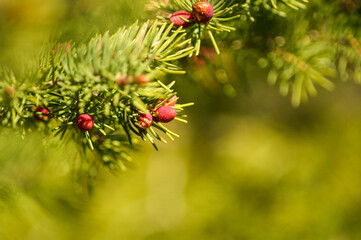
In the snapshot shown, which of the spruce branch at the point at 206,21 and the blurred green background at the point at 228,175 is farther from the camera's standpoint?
the blurred green background at the point at 228,175

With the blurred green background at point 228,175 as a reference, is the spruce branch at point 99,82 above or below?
below

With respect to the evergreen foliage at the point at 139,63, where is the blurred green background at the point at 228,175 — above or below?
above

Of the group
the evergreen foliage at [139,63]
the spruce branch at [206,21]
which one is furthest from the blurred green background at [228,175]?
the spruce branch at [206,21]

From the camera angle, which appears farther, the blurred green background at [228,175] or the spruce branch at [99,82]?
the blurred green background at [228,175]

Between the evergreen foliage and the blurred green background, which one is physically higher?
the blurred green background

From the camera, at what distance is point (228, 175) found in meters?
1.02

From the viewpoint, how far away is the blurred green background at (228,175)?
655mm

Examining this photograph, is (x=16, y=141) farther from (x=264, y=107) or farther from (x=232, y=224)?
(x=264, y=107)

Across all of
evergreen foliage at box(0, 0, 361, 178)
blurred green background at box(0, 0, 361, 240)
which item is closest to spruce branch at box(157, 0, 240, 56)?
evergreen foliage at box(0, 0, 361, 178)

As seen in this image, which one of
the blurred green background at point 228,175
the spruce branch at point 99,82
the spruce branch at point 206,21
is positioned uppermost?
the blurred green background at point 228,175

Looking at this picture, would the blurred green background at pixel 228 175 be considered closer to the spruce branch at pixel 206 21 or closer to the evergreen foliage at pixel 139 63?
the evergreen foliage at pixel 139 63

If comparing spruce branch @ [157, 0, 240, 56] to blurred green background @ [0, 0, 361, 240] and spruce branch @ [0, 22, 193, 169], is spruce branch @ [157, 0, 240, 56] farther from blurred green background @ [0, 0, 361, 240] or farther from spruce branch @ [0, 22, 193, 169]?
blurred green background @ [0, 0, 361, 240]

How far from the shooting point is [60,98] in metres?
0.25

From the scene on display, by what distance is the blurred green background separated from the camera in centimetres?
65
